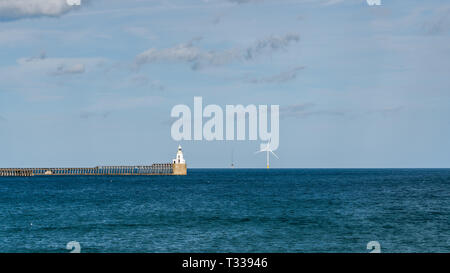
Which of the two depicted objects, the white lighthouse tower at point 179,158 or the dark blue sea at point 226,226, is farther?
the white lighthouse tower at point 179,158

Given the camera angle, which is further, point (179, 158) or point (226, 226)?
point (179, 158)

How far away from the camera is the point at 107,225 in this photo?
53.7m

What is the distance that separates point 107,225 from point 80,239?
7.75 m

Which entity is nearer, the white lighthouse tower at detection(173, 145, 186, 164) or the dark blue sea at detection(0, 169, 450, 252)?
the dark blue sea at detection(0, 169, 450, 252)
